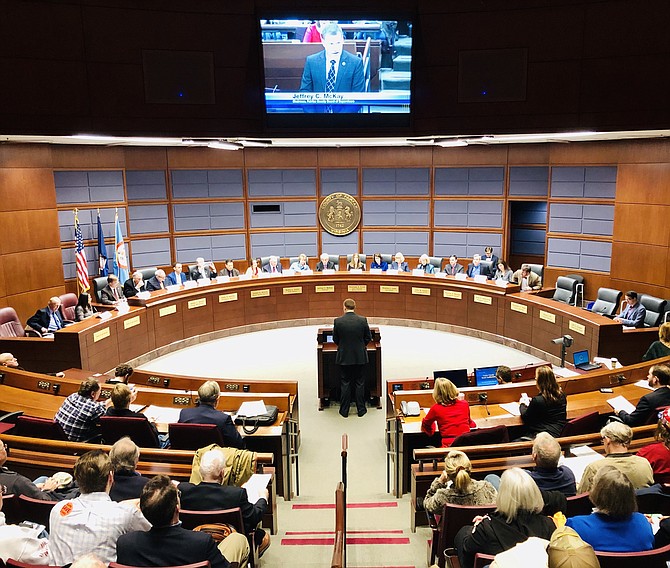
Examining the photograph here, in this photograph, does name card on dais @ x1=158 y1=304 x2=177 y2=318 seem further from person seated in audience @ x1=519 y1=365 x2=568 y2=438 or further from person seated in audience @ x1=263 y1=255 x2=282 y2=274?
person seated in audience @ x1=519 y1=365 x2=568 y2=438

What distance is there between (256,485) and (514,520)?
1676mm

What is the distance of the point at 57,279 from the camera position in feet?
33.1

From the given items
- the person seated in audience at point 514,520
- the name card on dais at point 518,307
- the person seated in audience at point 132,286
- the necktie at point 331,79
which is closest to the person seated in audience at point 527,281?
the name card on dais at point 518,307

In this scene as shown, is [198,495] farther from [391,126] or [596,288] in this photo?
[596,288]

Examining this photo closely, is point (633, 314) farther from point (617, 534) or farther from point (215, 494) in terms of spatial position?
point (215, 494)

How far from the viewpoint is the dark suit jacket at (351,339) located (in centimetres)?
638

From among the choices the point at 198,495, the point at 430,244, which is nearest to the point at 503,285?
the point at 430,244

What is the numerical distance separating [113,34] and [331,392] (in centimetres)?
497

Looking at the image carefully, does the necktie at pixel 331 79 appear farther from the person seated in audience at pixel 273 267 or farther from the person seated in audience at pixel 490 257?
the person seated in audience at pixel 490 257

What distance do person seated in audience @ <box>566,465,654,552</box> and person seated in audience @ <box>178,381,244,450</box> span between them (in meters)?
2.48

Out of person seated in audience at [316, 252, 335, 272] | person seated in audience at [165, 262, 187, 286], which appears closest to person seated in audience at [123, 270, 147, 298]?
person seated in audience at [165, 262, 187, 286]

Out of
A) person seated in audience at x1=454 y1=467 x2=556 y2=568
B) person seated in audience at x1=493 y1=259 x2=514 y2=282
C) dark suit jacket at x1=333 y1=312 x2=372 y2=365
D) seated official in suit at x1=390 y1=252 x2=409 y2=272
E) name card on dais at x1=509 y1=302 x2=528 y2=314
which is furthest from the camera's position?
seated official in suit at x1=390 y1=252 x2=409 y2=272

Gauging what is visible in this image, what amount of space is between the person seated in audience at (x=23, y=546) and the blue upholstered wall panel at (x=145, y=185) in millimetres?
9408

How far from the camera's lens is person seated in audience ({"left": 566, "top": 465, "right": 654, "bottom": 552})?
104 inches
